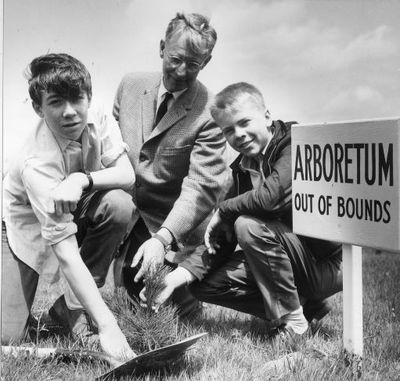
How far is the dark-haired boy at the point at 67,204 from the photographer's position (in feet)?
8.54

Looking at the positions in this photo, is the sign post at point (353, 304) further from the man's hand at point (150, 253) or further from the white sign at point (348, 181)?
the man's hand at point (150, 253)

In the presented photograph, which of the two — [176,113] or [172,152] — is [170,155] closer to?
[172,152]

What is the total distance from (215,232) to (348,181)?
0.80 metres

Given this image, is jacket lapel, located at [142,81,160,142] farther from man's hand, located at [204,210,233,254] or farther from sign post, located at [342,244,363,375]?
sign post, located at [342,244,363,375]

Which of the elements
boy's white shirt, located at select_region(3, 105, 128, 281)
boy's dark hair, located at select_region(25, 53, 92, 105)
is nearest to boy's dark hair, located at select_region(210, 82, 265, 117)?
boy's white shirt, located at select_region(3, 105, 128, 281)

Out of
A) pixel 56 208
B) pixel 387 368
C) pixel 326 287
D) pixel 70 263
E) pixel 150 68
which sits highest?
pixel 150 68

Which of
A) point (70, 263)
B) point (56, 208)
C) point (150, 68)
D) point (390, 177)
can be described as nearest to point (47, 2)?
point (150, 68)

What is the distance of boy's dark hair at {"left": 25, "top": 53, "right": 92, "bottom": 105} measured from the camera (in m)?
2.66

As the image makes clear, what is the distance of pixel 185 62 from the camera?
2.91 m

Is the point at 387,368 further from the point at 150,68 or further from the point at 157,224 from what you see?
the point at 150,68

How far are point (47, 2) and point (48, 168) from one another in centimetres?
66

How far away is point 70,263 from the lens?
2.58 m

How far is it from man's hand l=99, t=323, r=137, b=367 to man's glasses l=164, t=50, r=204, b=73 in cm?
113

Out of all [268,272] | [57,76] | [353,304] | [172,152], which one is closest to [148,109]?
[172,152]
